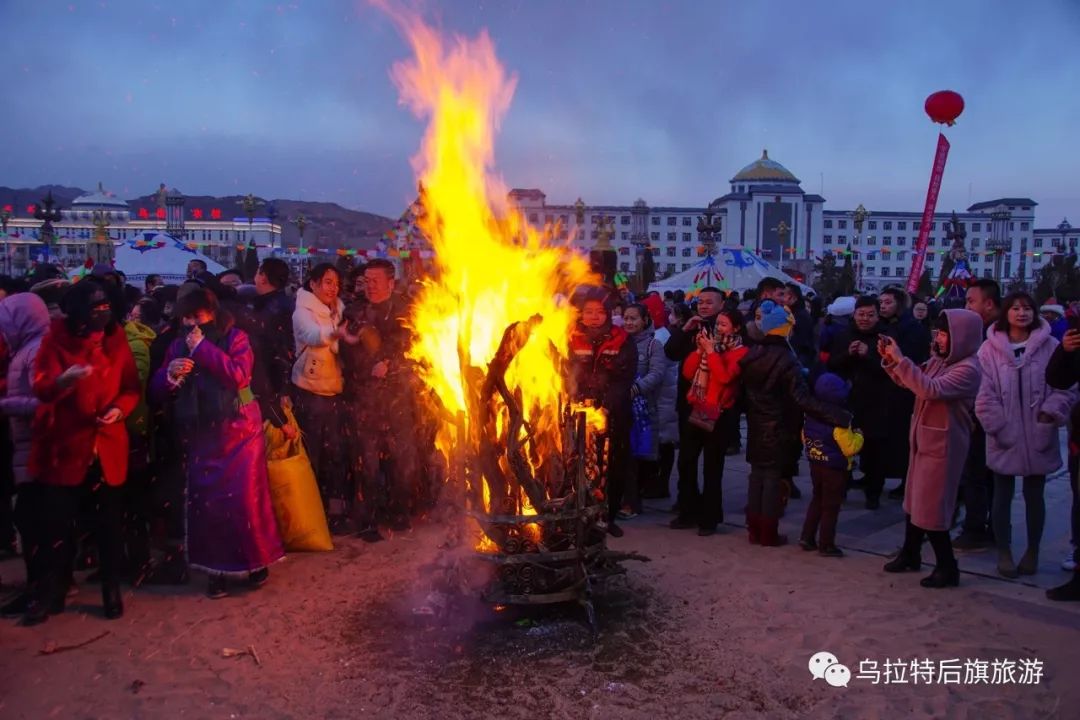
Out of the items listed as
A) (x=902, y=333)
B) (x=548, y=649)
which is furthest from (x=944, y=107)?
(x=548, y=649)

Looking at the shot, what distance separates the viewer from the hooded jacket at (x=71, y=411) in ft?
14.8

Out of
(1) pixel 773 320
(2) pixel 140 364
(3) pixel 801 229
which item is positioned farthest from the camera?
(3) pixel 801 229

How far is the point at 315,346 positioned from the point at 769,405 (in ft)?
12.3

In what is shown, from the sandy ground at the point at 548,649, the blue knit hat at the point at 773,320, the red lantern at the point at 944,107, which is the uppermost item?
the red lantern at the point at 944,107

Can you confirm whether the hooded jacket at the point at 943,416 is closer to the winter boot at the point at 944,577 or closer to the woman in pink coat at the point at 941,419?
the woman in pink coat at the point at 941,419

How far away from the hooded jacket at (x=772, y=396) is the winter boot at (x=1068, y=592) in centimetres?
190

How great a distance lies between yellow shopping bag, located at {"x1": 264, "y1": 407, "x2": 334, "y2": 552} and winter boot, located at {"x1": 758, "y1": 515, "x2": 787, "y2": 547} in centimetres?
353

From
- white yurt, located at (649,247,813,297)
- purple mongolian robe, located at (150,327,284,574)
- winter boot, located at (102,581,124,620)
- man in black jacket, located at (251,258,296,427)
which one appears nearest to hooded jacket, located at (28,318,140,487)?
purple mongolian robe, located at (150,327,284,574)

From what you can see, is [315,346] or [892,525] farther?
[892,525]

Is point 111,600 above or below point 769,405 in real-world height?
below

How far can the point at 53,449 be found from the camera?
15.0 feet

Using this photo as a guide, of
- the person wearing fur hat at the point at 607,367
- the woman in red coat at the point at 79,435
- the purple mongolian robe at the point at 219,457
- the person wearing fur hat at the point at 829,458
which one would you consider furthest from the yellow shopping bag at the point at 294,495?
the person wearing fur hat at the point at 829,458

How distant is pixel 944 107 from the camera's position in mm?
11680

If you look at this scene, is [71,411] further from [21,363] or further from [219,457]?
[219,457]
